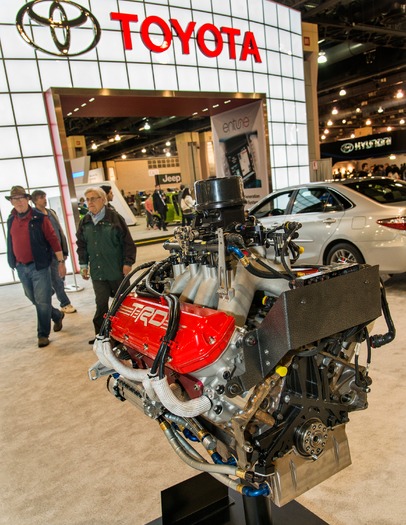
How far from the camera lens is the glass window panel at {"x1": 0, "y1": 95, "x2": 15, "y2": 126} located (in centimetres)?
805

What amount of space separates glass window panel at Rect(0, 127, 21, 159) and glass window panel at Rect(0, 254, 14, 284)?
6.58ft

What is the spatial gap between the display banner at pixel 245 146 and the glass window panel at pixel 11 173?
5.15 meters

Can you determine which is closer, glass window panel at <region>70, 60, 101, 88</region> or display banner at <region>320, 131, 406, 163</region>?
glass window panel at <region>70, 60, 101, 88</region>

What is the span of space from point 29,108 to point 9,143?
0.78 metres

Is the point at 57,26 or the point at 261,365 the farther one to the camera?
the point at 57,26

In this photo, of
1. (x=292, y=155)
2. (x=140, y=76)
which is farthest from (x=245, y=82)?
(x=140, y=76)

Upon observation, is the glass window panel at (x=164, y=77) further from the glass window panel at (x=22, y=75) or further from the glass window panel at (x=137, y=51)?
the glass window panel at (x=22, y=75)

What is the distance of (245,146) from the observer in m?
11.8

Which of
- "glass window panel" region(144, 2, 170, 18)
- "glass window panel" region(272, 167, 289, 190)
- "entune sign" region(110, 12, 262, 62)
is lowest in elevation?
"glass window panel" region(272, 167, 289, 190)

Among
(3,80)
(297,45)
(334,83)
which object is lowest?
(3,80)

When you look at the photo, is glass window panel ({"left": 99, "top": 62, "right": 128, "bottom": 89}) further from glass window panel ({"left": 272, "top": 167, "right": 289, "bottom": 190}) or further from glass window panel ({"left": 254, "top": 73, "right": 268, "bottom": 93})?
glass window panel ({"left": 272, "top": 167, "right": 289, "bottom": 190})

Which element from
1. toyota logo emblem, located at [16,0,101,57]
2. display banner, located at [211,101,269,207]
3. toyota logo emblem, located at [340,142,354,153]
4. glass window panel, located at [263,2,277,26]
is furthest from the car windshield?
toyota logo emblem, located at [340,142,354,153]

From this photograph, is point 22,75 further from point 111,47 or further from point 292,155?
point 292,155

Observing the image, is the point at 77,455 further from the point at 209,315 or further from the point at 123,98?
the point at 123,98
